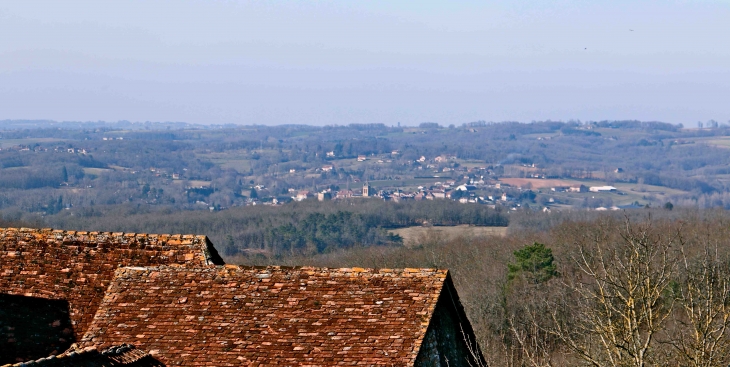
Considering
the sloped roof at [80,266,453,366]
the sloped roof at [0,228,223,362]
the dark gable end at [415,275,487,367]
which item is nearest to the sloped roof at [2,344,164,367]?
the sloped roof at [80,266,453,366]

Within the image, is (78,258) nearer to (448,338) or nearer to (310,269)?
(310,269)

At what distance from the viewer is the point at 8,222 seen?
4523 inches

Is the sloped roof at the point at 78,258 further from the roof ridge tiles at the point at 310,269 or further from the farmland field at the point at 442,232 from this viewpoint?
the farmland field at the point at 442,232

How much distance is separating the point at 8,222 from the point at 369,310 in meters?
109

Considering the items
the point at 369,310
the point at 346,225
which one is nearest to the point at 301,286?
the point at 369,310

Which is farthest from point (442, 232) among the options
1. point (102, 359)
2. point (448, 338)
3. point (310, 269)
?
point (102, 359)

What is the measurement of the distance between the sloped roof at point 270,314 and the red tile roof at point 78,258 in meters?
1.06

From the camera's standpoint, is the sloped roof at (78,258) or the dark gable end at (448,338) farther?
the sloped roof at (78,258)

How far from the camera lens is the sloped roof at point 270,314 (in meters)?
14.4

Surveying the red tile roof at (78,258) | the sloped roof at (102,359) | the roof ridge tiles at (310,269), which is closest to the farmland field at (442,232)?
the red tile roof at (78,258)

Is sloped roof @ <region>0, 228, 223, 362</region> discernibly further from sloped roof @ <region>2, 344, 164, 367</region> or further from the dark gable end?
the dark gable end

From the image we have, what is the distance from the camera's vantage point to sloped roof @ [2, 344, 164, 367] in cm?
1303

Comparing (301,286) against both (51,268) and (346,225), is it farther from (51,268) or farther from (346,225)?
(346,225)

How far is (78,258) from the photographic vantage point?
17734 mm
